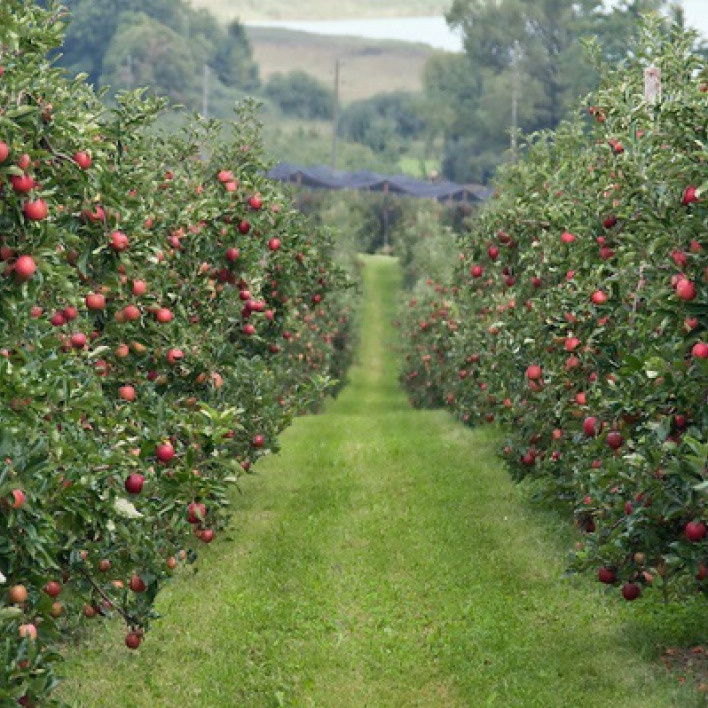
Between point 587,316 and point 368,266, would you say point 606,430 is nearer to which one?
point 587,316

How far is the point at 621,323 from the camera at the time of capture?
37.6ft

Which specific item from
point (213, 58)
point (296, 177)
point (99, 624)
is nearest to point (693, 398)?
point (99, 624)

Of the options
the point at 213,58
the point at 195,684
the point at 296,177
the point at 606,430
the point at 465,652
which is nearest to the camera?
the point at 606,430

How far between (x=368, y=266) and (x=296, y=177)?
1289cm

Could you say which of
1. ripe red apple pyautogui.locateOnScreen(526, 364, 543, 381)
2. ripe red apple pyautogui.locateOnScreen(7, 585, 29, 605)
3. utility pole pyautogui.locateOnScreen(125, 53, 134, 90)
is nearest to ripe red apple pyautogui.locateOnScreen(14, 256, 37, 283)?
ripe red apple pyautogui.locateOnScreen(7, 585, 29, 605)

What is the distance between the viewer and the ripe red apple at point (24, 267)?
24.3 feet

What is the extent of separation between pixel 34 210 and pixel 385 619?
6.11 m

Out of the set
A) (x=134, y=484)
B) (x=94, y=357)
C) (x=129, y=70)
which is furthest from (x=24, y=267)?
(x=129, y=70)

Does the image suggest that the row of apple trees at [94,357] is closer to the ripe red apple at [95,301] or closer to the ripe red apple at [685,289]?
the ripe red apple at [95,301]

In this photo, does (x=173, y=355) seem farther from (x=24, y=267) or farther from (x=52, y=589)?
(x=24, y=267)

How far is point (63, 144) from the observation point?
28.6ft

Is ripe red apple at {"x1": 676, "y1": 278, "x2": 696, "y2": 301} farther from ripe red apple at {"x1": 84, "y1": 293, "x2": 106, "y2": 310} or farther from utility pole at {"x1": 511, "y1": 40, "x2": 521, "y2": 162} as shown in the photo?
utility pole at {"x1": 511, "y1": 40, "x2": 521, "y2": 162}

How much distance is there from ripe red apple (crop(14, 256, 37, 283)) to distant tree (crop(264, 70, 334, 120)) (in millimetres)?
153308

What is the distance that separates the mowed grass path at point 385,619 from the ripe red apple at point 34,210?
159 inches
